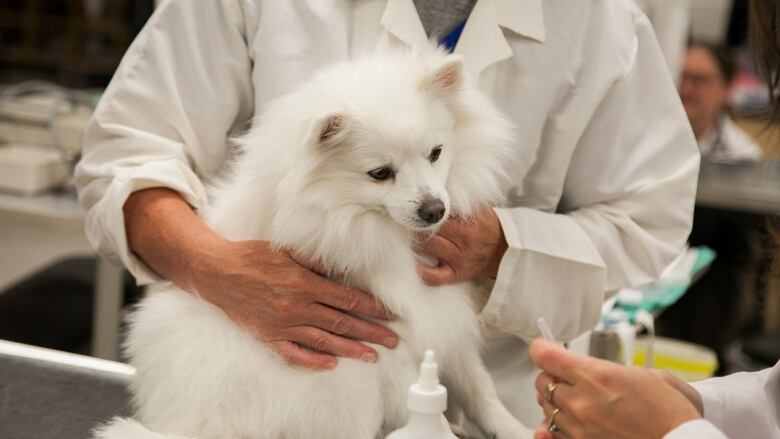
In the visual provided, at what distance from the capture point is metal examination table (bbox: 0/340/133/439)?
1199 millimetres

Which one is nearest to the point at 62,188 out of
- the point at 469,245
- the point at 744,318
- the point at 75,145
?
the point at 75,145

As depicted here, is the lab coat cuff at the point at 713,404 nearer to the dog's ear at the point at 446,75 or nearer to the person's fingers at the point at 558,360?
the person's fingers at the point at 558,360

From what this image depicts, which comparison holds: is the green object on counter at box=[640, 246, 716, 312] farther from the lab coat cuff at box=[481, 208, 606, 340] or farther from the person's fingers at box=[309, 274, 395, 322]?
the person's fingers at box=[309, 274, 395, 322]

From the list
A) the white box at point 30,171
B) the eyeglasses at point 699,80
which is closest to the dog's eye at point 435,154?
the white box at point 30,171

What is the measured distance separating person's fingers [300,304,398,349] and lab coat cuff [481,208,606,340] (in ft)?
0.57

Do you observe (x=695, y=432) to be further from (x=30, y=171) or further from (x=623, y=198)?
(x=30, y=171)

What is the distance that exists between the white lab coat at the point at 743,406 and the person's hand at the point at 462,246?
0.32 meters

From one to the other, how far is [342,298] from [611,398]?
1.24 ft

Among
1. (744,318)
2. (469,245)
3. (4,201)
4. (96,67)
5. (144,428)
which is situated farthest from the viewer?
(96,67)

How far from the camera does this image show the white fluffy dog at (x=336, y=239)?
116cm

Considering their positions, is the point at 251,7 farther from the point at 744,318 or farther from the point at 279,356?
the point at 744,318

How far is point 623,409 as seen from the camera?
0.96 metres

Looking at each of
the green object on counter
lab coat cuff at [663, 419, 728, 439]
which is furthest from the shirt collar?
the green object on counter

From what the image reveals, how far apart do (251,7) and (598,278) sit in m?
0.62
